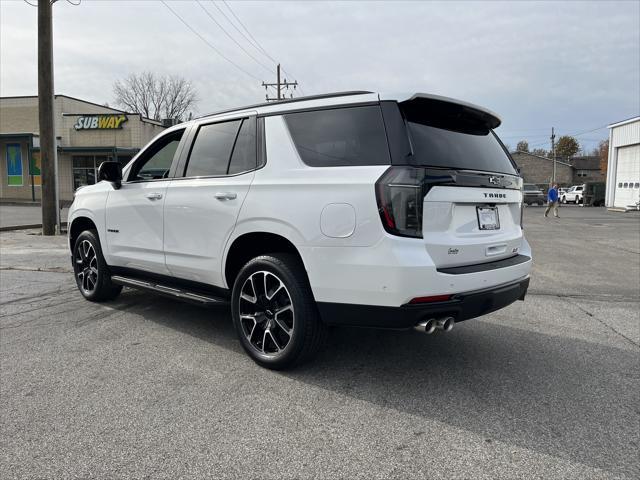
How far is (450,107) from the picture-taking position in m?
3.40

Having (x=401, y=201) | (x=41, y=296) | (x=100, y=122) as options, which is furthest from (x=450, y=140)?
(x=100, y=122)

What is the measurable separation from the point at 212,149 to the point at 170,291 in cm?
132

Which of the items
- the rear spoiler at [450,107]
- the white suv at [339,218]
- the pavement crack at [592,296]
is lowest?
the pavement crack at [592,296]

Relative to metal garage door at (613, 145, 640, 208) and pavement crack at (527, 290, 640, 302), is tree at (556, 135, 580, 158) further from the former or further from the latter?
pavement crack at (527, 290, 640, 302)

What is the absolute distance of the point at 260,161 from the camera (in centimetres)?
370

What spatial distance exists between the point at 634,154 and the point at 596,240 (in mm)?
24417

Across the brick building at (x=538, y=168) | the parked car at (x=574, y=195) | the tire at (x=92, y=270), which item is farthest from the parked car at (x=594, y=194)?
the tire at (x=92, y=270)

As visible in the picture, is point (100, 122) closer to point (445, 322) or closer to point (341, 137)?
point (341, 137)

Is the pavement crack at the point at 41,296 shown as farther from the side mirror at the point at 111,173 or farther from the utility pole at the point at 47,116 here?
the utility pole at the point at 47,116

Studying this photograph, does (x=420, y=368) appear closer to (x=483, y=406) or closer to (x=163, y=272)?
(x=483, y=406)

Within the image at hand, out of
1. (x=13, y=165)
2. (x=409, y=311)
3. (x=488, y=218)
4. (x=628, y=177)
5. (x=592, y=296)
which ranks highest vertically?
(x=13, y=165)

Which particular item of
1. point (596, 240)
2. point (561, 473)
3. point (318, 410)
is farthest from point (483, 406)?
point (596, 240)

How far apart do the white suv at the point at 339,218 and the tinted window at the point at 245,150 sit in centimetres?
1

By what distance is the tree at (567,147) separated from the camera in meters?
93.9
